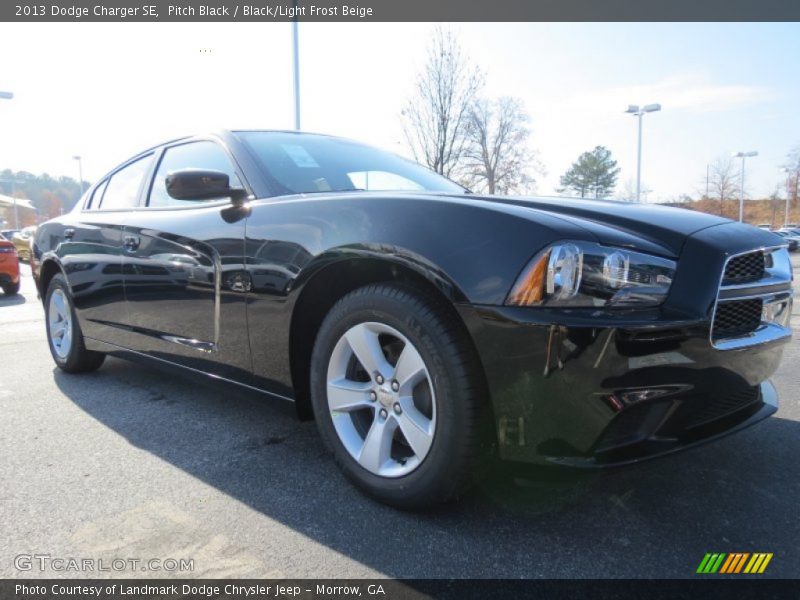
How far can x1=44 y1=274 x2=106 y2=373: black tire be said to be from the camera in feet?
13.0

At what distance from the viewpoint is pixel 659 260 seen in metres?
1.70

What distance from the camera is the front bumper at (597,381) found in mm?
1578

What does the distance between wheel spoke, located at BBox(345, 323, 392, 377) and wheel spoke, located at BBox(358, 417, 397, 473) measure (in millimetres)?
183

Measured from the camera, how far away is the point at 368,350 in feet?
6.68

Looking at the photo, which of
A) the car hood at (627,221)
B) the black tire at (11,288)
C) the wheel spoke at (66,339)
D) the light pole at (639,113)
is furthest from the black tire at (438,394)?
the light pole at (639,113)

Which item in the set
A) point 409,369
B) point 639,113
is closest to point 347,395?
point 409,369

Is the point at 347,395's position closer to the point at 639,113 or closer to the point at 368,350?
the point at 368,350

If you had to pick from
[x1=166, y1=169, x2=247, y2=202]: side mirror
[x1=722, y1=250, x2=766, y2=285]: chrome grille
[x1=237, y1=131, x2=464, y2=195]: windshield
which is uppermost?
[x1=237, y1=131, x2=464, y2=195]: windshield

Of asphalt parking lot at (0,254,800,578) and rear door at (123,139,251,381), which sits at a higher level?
rear door at (123,139,251,381)

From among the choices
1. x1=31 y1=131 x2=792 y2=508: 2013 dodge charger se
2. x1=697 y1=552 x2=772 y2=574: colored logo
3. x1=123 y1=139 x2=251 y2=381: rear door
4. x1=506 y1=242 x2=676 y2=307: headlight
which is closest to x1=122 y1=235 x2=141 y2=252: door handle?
x1=123 y1=139 x2=251 y2=381: rear door

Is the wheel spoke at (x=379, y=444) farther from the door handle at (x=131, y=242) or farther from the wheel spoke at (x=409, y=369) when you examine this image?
the door handle at (x=131, y=242)

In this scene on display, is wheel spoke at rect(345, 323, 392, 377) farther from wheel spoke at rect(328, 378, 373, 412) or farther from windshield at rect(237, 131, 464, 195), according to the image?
windshield at rect(237, 131, 464, 195)

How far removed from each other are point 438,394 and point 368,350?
0.35 metres

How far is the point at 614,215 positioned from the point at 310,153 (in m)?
1.67
